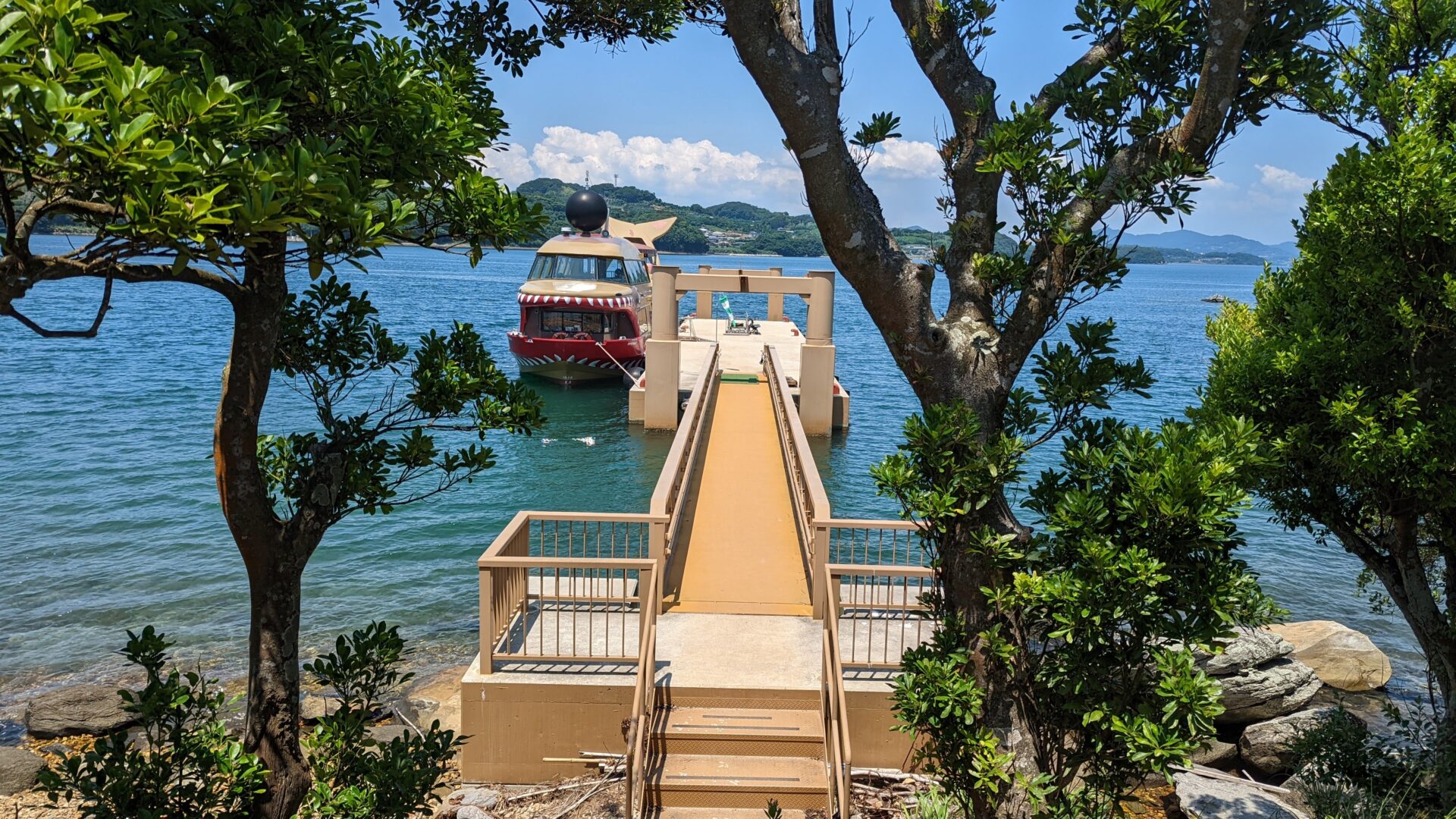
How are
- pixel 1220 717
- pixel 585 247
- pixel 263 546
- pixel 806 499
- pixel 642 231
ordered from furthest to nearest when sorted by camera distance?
pixel 642 231 → pixel 585 247 → pixel 806 499 → pixel 1220 717 → pixel 263 546

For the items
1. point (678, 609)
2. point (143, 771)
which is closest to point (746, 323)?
point (678, 609)

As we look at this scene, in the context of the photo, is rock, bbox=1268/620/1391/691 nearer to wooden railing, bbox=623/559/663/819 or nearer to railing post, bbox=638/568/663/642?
railing post, bbox=638/568/663/642

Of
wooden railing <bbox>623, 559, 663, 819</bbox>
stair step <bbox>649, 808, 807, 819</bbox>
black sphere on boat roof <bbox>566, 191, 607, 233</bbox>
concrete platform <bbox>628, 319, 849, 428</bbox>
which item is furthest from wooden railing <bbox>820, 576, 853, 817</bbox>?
black sphere on boat roof <bbox>566, 191, 607, 233</bbox>

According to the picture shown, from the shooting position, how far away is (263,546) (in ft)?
12.6

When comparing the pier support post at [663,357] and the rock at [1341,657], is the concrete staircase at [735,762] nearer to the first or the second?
the rock at [1341,657]

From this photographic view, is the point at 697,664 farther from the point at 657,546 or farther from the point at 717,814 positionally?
the point at 717,814

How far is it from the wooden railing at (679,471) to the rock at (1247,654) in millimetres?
5565

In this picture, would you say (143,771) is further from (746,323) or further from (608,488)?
(746,323)

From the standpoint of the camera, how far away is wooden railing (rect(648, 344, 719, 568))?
888 centimetres

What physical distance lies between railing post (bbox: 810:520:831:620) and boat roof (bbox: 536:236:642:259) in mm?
24043

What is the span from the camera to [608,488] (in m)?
19.6

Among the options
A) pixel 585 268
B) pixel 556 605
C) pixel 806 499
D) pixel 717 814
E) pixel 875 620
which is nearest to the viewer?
pixel 717 814

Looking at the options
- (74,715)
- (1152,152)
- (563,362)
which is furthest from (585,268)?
(1152,152)

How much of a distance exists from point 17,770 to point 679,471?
6.74 m
